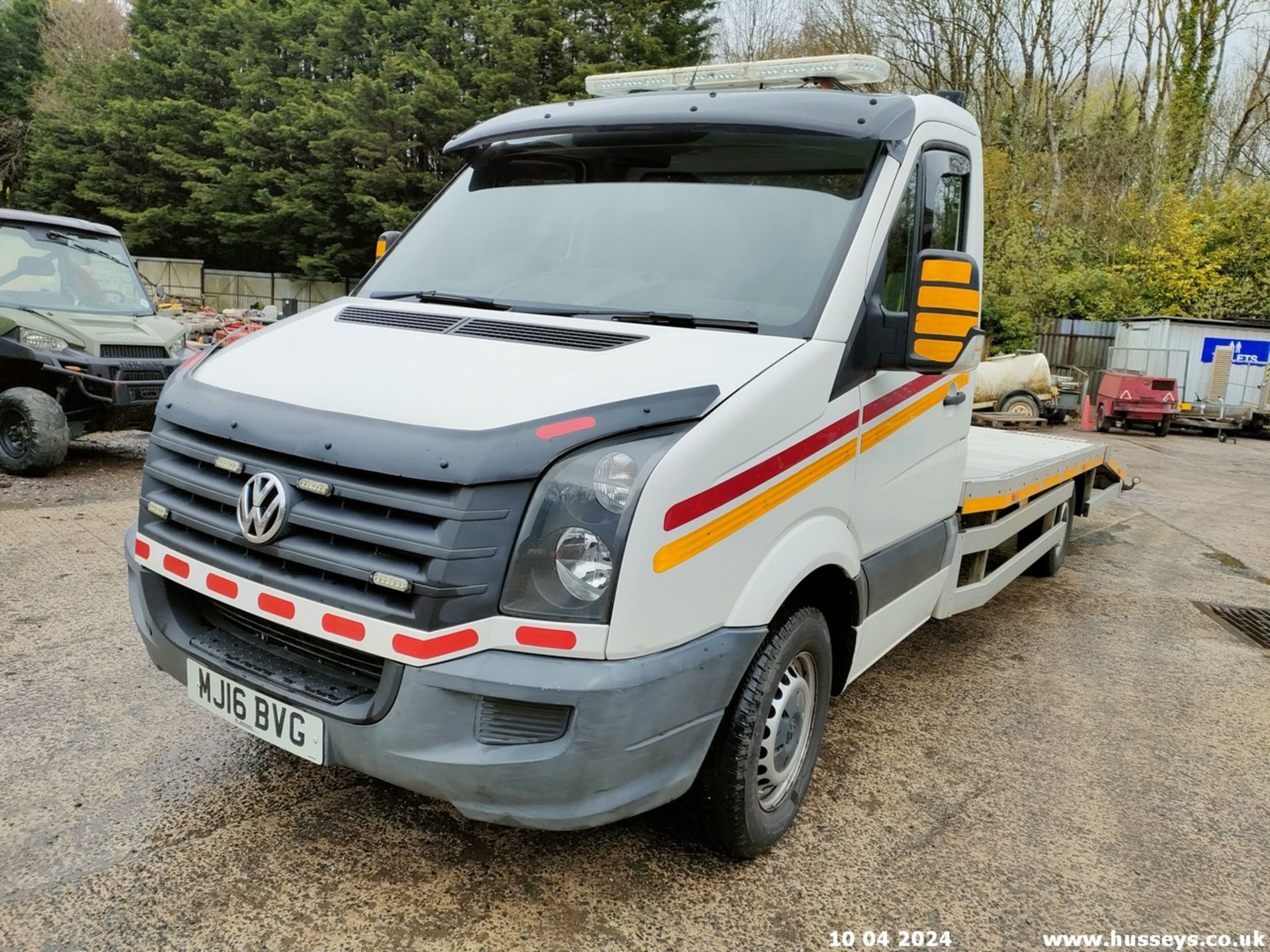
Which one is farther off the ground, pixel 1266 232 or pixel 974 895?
pixel 1266 232

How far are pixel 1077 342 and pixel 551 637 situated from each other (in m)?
24.8

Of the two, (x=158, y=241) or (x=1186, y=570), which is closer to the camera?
(x=1186, y=570)

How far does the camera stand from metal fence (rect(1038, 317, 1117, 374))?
2345cm

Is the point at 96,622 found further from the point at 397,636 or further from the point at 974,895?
the point at 974,895

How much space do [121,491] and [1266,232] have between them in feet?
82.9

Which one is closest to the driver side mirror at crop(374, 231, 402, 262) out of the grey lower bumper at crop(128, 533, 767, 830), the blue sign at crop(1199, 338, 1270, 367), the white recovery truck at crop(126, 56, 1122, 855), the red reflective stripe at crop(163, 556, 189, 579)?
the white recovery truck at crop(126, 56, 1122, 855)

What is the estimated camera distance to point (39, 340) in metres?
7.71

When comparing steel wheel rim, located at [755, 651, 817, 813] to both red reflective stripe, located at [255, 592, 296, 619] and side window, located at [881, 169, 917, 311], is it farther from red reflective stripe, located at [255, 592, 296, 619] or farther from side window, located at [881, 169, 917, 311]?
red reflective stripe, located at [255, 592, 296, 619]

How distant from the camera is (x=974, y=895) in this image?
2867mm

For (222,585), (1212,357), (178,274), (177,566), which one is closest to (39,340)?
(177,566)

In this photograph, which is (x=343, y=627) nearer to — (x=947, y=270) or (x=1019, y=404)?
(x=947, y=270)

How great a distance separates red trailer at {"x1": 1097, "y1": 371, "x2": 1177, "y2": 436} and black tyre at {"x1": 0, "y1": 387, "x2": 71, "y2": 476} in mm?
17171

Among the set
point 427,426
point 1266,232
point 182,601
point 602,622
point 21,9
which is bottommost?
point 182,601

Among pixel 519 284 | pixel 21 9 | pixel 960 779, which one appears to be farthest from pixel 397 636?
pixel 21 9
